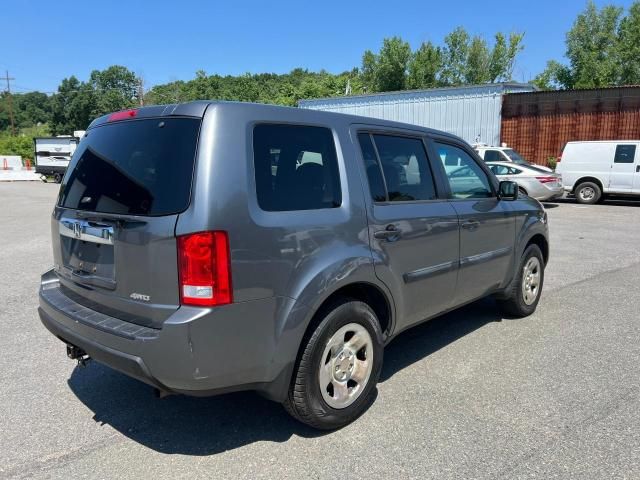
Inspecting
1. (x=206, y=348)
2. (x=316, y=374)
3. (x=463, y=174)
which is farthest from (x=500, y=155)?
(x=206, y=348)

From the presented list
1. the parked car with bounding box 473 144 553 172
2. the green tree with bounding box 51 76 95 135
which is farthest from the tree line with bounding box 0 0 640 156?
the parked car with bounding box 473 144 553 172

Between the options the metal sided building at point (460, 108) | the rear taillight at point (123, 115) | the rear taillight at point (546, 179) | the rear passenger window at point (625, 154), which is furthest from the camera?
the metal sided building at point (460, 108)

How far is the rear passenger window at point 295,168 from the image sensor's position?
8.87 feet

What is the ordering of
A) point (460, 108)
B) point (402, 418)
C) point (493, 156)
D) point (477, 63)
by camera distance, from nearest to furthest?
point (402, 418) < point (493, 156) < point (460, 108) < point (477, 63)

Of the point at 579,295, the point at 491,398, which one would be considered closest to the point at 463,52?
the point at 579,295

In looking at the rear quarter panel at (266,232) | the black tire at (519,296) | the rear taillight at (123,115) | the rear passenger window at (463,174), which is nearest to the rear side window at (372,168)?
the rear quarter panel at (266,232)

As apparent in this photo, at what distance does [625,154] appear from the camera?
1562 centimetres

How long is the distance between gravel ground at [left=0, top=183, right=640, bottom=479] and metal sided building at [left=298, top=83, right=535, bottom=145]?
754 inches

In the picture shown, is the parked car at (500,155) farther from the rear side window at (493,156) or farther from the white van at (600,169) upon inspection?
the white van at (600,169)

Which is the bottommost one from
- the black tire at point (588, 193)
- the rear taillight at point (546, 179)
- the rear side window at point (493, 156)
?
the black tire at point (588, 193)

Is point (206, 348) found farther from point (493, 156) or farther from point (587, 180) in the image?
point (587, 180)

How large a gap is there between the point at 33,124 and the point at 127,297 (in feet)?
363

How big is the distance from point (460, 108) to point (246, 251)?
75.5ft

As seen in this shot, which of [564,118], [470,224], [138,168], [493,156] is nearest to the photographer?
[138,168]
